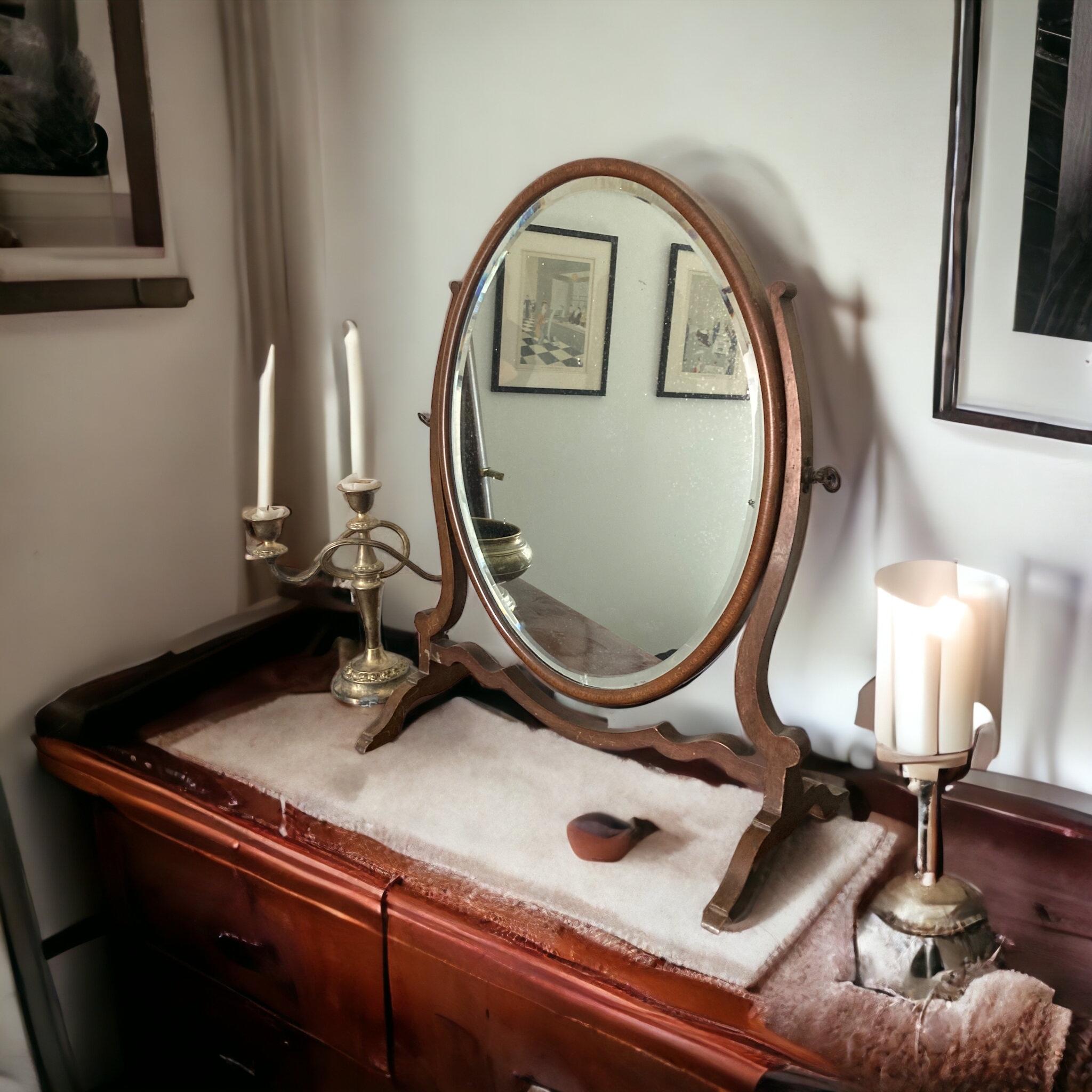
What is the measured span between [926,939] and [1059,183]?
0.58 metres

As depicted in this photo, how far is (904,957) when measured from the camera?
2.44 ft

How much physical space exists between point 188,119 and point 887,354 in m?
0.84

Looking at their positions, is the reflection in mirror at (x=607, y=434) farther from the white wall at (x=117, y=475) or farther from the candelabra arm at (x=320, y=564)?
the white wall at (x=117, y=475)

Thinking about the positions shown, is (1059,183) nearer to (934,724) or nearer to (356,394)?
(934,724)

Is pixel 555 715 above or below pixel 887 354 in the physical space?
below

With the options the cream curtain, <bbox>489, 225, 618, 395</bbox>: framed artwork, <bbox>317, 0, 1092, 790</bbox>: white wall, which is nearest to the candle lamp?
<bbox>317, 0, 1092, 790</bbox>: white wall

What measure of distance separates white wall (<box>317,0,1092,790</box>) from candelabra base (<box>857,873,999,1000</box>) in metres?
0.17

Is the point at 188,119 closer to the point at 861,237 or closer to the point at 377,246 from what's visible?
the point at 377,246

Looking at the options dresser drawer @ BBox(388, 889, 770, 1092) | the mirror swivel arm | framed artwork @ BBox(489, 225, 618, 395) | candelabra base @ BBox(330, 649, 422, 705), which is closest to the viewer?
dresser drawer @ BBox(388, 889, 770, 1092)

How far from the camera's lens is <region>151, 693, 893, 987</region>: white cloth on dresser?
78cm

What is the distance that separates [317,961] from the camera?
90 cm

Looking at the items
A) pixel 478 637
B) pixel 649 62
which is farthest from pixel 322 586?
pixel 649 62

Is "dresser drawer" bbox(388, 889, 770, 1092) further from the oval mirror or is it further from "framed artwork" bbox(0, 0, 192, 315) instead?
"framed artwork" bbox(0, 0, 192, 315)


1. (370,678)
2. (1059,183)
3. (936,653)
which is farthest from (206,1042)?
(1059,183)
